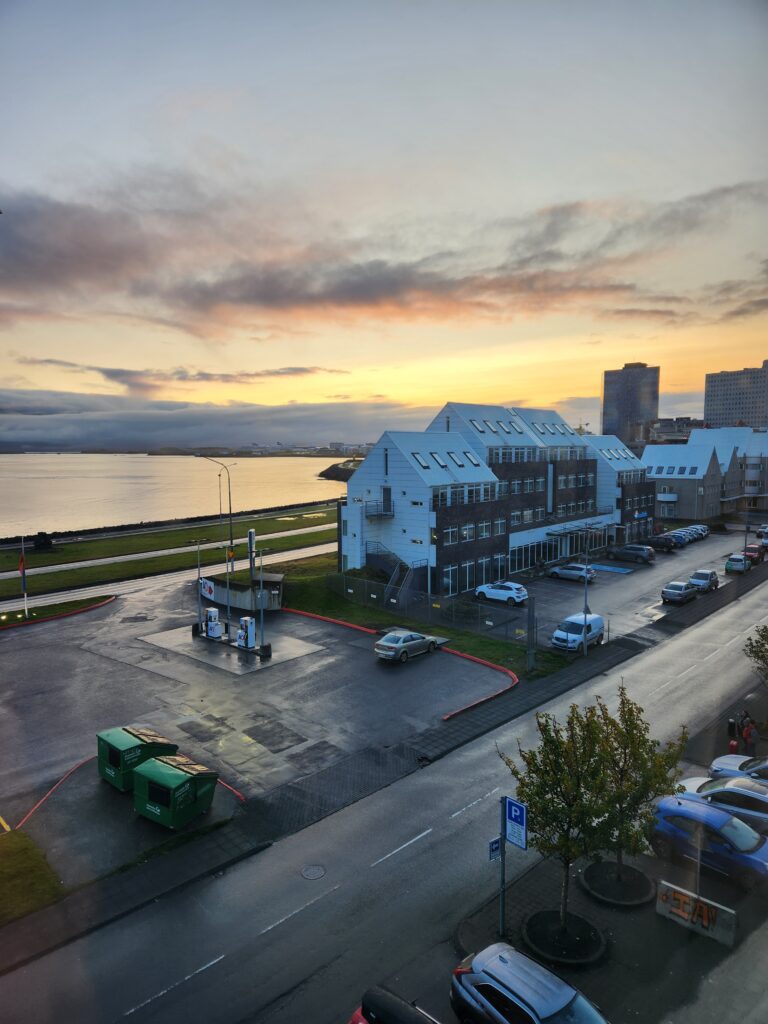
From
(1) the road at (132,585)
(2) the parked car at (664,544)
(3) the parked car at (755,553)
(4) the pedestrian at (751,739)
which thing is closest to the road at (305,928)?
(4) the pedestrian at (751,739)

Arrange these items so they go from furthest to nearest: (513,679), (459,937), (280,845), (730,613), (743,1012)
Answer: (730,613) → (513,679) → (280,845) → (459,937) → (743,1012)

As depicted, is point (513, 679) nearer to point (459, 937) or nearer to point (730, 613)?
point (459, 937)

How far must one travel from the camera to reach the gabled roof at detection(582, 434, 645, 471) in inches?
2714

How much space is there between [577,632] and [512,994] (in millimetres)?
24879

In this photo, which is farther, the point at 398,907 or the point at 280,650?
the point at 280,650

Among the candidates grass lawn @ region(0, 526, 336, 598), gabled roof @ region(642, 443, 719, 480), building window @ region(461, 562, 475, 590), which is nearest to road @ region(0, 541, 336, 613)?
grass lawn @ region(0, 526, 336, 598)

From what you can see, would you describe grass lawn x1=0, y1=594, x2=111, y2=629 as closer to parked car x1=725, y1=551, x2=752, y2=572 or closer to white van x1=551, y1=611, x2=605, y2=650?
white van x1=551, y1=611, x2=605, y2=650

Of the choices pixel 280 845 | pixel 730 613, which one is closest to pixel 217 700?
pixel 280 845

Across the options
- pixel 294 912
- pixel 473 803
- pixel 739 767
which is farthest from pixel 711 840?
pixel 294 912

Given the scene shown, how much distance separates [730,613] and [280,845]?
3598 cm

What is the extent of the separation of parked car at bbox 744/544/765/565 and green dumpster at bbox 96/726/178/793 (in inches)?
2139

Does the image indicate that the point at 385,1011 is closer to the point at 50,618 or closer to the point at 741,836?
the point at 741,836

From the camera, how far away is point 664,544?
67.5 metres

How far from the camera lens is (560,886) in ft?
50.6
